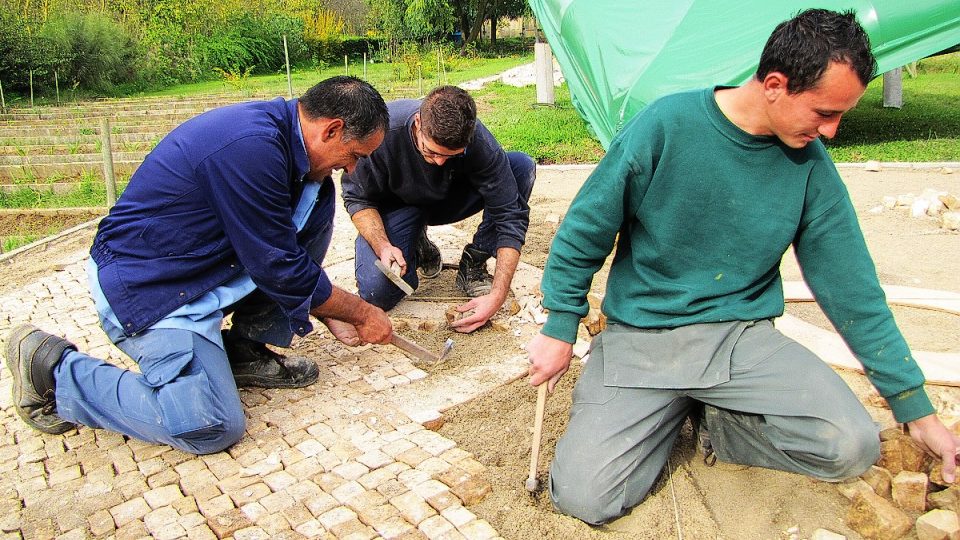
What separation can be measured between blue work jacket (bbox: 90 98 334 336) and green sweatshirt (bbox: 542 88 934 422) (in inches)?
42.7

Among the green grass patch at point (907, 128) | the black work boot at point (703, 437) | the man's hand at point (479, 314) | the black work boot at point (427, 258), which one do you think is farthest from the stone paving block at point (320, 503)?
the green grass patch at point (907, 128)

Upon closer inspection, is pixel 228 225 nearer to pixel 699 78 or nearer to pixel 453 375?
pixel 453 375

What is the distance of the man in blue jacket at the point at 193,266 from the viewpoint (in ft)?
8.76

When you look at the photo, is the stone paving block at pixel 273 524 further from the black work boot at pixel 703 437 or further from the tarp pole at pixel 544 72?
the tarp pole at pixel 544 72

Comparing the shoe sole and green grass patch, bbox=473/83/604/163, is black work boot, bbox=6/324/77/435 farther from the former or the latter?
green grass patch, bbox=473/83/604/163

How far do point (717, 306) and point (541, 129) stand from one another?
7613 millimetres

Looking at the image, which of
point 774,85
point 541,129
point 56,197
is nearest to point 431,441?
point 774,85

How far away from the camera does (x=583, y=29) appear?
7824 millimetres

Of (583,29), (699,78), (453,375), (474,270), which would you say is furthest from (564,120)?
(453,375)

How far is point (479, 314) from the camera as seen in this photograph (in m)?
3.77

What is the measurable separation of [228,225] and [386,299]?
4.93 feet

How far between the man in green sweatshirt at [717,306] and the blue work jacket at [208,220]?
108cm

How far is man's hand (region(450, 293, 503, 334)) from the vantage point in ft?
12.4

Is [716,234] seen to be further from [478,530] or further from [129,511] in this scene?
[129,511]
